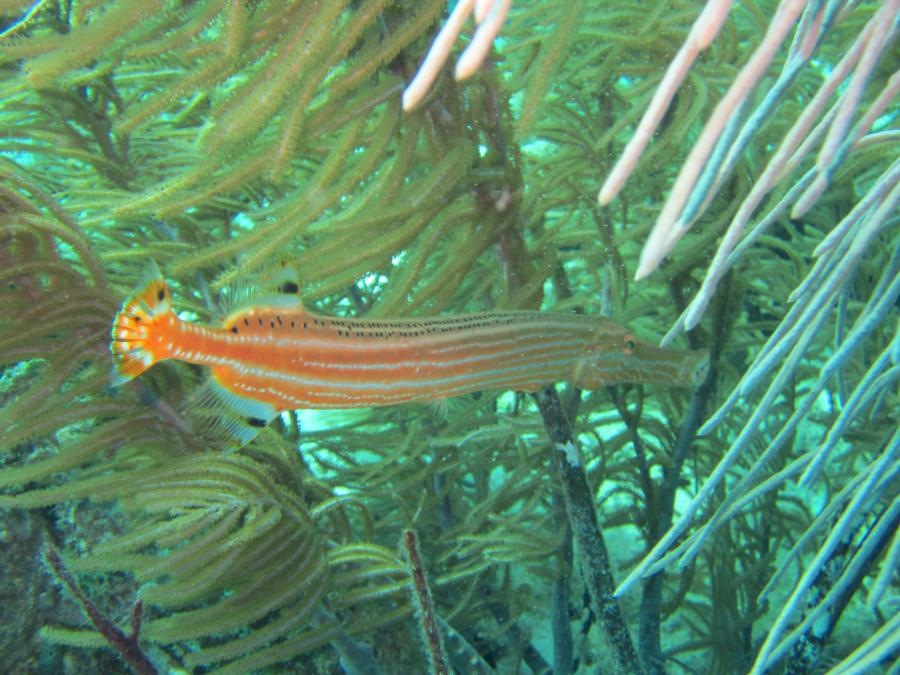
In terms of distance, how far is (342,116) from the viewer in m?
2.23

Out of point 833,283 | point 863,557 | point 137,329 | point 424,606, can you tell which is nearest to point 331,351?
point 137,329

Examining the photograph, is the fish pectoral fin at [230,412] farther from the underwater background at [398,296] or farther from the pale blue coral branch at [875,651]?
the pale blue coral branch at [875,651]

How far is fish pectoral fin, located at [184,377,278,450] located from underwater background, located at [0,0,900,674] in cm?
28

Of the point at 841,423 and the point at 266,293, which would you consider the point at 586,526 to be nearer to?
the point at 841,423

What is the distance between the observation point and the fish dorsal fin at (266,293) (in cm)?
200

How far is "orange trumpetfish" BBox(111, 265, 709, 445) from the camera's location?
5.96ft

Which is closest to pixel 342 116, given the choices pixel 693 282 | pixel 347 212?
pixel 347 212

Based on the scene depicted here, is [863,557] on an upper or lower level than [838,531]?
lower

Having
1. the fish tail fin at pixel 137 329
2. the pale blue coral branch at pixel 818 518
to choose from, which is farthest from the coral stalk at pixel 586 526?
the fish tail fin at pixel 137 329

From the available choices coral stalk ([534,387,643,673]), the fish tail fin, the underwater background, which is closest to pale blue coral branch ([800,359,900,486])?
the underwater background

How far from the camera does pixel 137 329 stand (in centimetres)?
179

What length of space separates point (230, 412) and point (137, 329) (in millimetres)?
454

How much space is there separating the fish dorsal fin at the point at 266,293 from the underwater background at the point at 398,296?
28mm

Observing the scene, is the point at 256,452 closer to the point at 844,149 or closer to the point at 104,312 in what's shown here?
the point at 104,312
